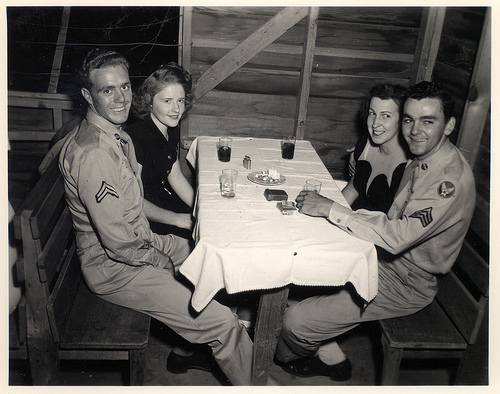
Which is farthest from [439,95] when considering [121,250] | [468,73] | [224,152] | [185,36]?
[185,36]

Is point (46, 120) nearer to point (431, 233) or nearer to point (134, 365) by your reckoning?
point (134, 365)

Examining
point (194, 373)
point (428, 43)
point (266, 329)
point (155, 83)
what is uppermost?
point (428, 43)

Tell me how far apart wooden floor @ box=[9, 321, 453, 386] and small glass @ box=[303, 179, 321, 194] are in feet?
3.03

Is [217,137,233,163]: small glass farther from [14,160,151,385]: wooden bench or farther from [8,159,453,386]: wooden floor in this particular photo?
[8,159,453,386]: wooden floor

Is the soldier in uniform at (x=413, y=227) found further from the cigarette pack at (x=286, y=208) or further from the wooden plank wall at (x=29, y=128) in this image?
the wooden plank wall at (x=29, y=128)

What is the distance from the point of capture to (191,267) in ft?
6.32

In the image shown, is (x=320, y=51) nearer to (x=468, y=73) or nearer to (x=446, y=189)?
(x=468, y=73)

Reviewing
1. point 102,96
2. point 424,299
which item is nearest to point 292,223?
point 424,299

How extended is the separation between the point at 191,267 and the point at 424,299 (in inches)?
50.9

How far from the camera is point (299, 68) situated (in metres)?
4.21

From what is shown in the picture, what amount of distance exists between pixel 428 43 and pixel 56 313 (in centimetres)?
396

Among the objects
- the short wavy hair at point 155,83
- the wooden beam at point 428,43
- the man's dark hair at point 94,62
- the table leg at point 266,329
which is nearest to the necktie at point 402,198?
the table leg at point 266,329

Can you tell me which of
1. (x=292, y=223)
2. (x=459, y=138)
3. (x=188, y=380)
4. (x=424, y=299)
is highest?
(x=459, y=138)

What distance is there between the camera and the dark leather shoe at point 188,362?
8.70 ft
